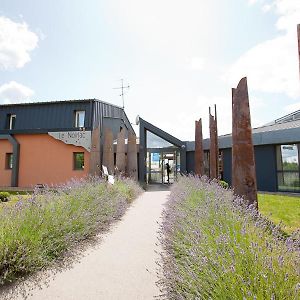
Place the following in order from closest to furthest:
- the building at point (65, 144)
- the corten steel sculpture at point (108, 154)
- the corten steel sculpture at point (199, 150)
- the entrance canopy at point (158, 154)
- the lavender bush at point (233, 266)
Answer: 1. the lavender bush at point (233, 266)
2. the corten steel sculpture at point (199, 150)
3. the corten steel sculpture at point (108, 154)
4. the building at point (65, 144)
5. the entrance canopy at point (158, 154)

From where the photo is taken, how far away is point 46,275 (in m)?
3.21

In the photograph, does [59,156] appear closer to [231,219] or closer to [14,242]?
[14,242]

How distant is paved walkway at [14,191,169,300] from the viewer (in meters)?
2.77

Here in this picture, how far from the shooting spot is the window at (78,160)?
16766mm

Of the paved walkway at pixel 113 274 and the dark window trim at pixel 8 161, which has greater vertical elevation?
the dark window trim at pixel 8 161

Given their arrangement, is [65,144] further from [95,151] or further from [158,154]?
[158,154]

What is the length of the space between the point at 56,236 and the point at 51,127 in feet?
48.2

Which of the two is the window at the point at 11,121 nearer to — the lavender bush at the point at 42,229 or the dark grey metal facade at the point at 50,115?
the dark grey metal facade at the point at 50,115

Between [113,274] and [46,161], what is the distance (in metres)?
15.0

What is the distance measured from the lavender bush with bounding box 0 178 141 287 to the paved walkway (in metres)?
0.37

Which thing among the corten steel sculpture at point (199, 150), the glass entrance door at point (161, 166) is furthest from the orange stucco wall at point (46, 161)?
the corten steel sculpture at point (199, 150)

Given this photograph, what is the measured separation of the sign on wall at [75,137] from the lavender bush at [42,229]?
10834 millimetres

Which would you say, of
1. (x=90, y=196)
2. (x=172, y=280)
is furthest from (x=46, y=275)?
(x=90, y=196)

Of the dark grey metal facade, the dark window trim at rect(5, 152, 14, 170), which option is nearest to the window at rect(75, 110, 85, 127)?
the dark grey metal facade
